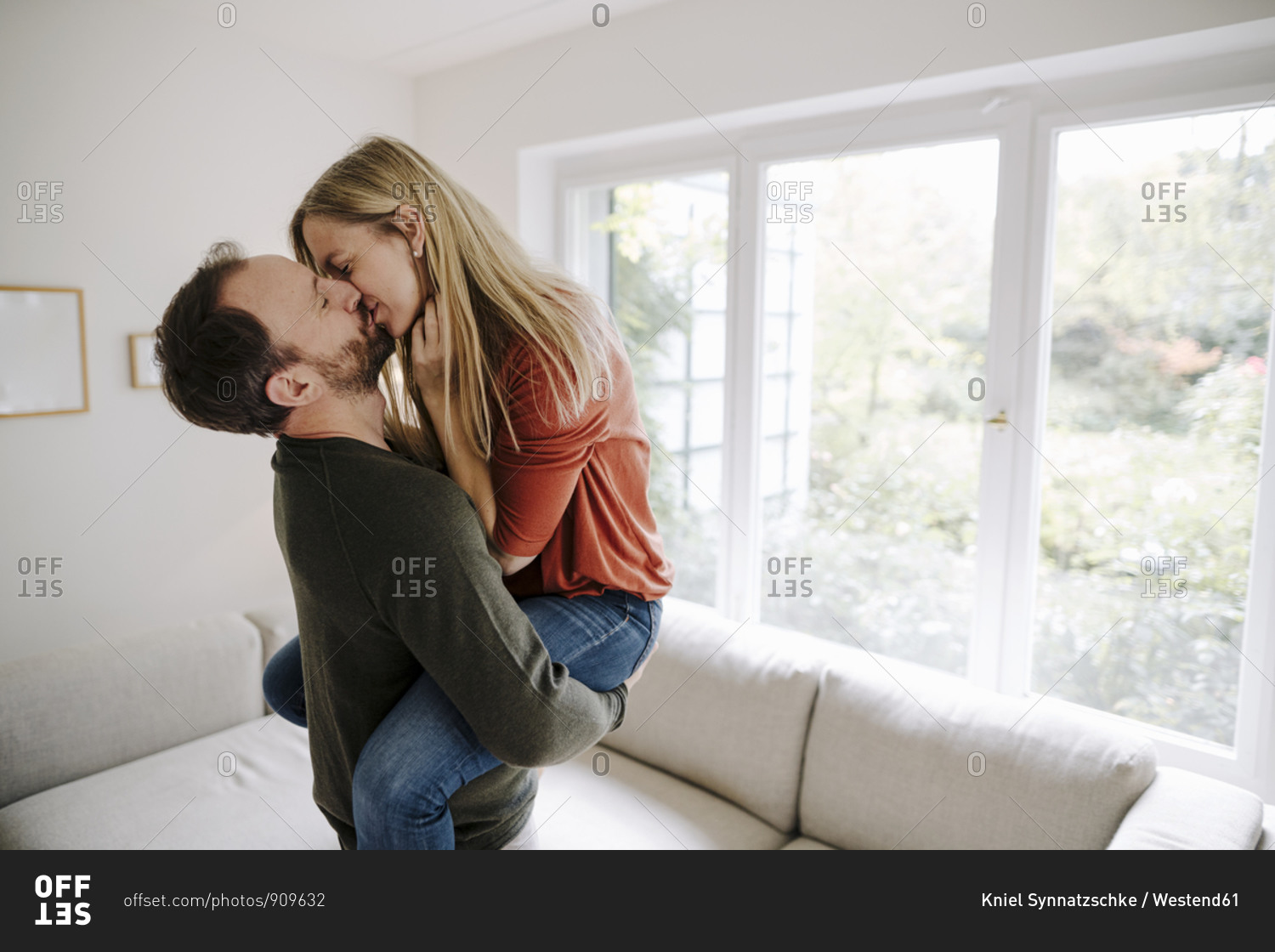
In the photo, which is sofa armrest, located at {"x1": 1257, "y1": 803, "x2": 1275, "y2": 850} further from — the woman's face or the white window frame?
the woman's face

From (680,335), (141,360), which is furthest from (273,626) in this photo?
(680,335)

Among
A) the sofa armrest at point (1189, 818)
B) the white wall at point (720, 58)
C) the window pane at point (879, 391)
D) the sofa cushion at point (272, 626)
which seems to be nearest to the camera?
the sofa armrest at point (1189, 818)

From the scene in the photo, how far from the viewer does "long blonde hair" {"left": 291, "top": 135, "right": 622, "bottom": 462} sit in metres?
0.96

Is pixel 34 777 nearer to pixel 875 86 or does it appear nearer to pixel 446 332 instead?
pixel 446 332

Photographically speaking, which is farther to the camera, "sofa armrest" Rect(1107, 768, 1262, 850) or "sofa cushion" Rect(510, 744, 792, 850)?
"sofa cushion" Rect(510, 744, 792, 850)

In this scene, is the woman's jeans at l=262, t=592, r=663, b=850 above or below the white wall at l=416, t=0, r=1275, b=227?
below

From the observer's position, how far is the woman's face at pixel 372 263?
0.96 meters

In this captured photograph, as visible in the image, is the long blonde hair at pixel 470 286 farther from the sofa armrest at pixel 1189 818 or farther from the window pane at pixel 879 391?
the window pane at pixel 879 391

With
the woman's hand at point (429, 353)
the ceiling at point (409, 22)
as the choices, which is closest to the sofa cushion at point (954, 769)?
the woman's hand at point (429, 353)

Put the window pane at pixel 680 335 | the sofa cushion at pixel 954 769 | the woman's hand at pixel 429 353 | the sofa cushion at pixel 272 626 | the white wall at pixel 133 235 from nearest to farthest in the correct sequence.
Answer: the woman's hand at pixel 429 353 < the sofa cushion at pixel 954 769 < the white wall at pixel 133 235 < the sofa cushion at pixel 272 626 < the window pane at pixel 680 335

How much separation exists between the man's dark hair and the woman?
0.42 feet
